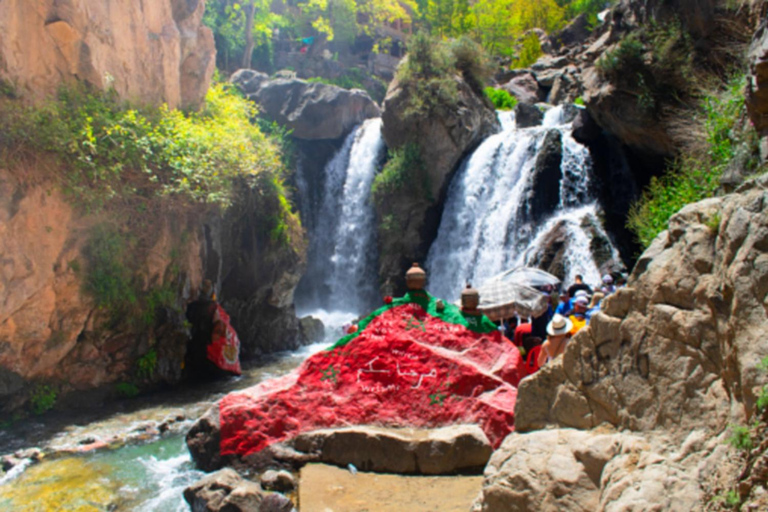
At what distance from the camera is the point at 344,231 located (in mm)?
22031

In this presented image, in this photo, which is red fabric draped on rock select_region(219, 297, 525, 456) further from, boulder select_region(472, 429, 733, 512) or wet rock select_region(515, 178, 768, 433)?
boulder select_region(472, 429, 733, 512)

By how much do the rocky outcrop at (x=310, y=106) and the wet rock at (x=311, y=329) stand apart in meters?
8.77

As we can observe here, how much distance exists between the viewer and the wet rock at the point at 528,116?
67.8 ft

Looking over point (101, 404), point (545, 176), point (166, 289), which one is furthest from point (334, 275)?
point (101, 404)

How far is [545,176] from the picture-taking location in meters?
16.5

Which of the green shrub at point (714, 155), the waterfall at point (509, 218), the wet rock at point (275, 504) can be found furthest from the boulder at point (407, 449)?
the waterfall at point (509, 218)

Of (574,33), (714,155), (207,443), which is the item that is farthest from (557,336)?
(574,33)

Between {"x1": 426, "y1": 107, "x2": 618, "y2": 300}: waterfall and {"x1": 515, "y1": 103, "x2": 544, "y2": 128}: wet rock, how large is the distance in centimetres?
33

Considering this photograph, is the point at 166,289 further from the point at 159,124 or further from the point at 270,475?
the point at 270,475

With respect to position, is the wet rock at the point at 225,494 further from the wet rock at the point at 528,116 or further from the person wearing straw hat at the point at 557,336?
the wet rock at the point at 528,116

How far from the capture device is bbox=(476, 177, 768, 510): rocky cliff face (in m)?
3.00

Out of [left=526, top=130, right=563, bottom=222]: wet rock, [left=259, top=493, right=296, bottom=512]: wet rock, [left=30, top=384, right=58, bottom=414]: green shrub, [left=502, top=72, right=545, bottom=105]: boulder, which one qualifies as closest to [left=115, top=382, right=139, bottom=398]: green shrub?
[left=30, top=384, right=58, bottom=414]: green shrub

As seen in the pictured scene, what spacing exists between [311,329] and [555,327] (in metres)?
13.5

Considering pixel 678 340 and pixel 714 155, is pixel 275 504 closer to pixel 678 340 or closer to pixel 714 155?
pixel 678 340
